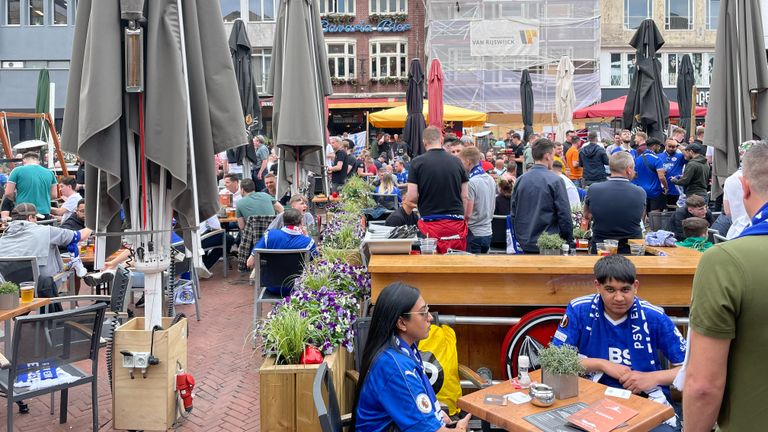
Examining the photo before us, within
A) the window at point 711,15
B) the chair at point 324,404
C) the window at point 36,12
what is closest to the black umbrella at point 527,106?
the chair at point 324,404

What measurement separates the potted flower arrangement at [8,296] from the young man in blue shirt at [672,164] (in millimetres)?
10130

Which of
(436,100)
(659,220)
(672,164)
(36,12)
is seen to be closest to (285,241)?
(659,220)

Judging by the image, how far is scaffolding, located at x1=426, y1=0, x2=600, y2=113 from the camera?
112 ft

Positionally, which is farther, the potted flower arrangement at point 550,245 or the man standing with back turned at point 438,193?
the man standing with back turned at point 438,193

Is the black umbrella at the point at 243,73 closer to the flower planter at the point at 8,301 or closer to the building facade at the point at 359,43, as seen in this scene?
the flower planter at the point at 8,301

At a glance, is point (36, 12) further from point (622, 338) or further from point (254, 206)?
point (622, 338)

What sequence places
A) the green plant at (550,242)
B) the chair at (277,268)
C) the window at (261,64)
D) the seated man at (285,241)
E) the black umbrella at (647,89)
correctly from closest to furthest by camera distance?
1. the green plant at (550,242)
2. the chair at (277,268)
3. the seated man at (285,241)
4. the black umbrella at (647,89)
5. the window at (261,64)

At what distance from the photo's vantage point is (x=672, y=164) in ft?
39.4

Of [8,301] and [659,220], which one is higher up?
[659,220]

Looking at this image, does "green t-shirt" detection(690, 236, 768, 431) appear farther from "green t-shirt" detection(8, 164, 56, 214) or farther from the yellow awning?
the yellow awning

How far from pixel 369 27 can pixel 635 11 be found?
15229mm

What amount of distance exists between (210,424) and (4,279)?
9.27 ft

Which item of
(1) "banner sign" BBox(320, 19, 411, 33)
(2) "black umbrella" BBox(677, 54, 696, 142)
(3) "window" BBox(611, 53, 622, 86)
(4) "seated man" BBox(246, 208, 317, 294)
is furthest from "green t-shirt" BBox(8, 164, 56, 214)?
(3) "window" BBox(611, 53, 622, 86)

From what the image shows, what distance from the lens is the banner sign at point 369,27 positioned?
1439 inches
